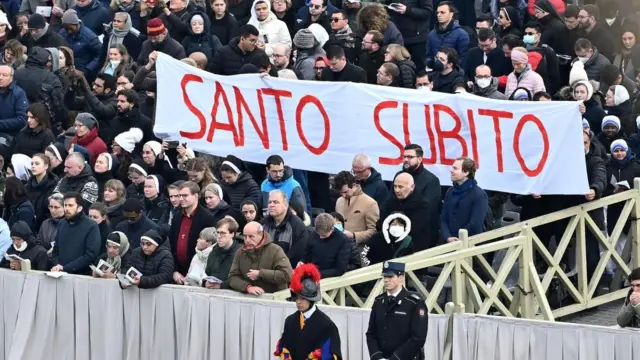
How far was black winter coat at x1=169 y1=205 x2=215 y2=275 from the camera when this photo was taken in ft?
56.9

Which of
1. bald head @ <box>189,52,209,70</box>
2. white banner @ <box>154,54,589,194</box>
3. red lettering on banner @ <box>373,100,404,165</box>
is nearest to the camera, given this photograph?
white banner @ <box>154,54,589,194</box>

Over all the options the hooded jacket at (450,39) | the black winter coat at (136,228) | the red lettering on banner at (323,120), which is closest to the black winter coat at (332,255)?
the black winter coat at (136,228)

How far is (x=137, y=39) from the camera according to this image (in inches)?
923

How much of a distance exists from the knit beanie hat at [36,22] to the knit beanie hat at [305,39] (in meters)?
3.70

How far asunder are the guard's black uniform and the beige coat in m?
2.45

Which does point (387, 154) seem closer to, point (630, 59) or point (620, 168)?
point (620, 168)

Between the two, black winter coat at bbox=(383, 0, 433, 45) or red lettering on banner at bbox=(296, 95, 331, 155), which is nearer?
red lettering on banner at bbox=(296, 95, 331, 155)

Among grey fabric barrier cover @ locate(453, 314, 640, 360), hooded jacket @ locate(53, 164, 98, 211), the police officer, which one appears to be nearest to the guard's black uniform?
the police officer

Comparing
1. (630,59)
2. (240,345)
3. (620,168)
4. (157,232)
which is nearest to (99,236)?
(157,232)

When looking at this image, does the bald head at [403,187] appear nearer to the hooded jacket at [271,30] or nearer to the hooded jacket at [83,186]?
the hooded jacket at [83,186]

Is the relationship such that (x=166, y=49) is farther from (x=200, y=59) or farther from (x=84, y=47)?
(x=84, y=47)

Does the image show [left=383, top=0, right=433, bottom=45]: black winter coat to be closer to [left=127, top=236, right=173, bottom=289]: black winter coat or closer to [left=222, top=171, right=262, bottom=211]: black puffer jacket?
[left=222, top=171, right=262, bottom=211]: black puffer jacket

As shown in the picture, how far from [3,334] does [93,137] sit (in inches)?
121

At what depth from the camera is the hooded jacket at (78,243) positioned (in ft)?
58.1
